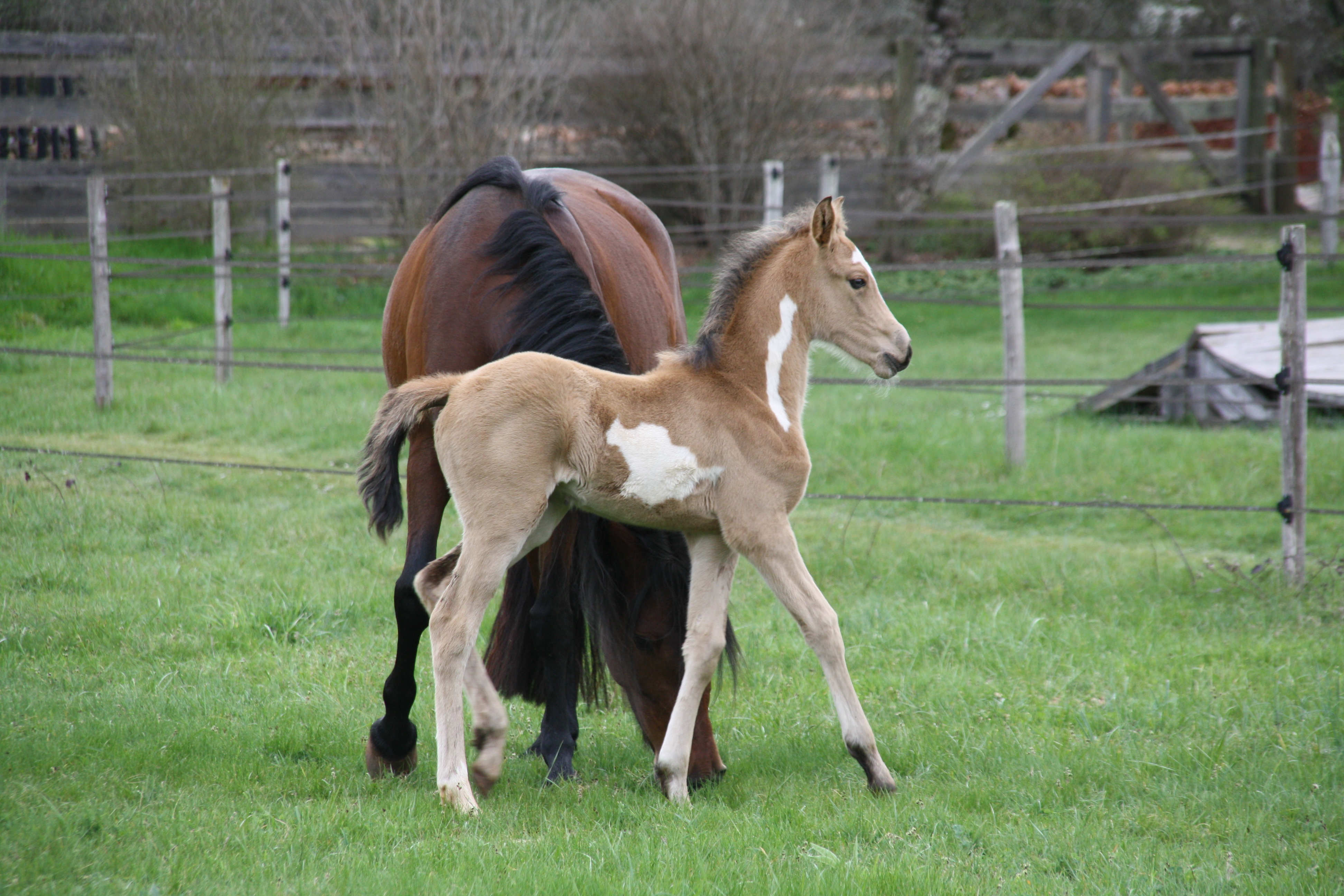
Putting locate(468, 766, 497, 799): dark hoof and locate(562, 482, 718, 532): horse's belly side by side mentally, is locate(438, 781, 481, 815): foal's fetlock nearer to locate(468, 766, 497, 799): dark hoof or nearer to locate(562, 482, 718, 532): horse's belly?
locate(468, 766, 497, 799): dark hoof

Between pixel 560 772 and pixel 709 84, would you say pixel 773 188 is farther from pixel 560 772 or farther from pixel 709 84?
pixel 560 772

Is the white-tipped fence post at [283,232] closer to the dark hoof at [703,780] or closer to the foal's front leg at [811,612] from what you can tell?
the dark hoof at [703,780]

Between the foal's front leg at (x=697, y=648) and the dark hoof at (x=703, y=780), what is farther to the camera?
the dark hoof at (x=703, y=780)

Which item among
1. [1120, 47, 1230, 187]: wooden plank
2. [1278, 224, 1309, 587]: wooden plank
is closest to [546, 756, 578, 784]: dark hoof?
[1278, 224, 1309, 587]: wooden plank

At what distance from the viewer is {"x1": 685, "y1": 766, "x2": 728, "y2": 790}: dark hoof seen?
354 cm

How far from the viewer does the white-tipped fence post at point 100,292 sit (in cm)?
915

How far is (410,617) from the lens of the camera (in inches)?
139

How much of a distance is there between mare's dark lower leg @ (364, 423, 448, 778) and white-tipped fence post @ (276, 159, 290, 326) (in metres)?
9.16

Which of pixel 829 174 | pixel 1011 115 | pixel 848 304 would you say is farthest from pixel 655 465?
pixel 1011 115

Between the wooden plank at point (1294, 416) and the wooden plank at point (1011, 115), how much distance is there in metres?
11.2

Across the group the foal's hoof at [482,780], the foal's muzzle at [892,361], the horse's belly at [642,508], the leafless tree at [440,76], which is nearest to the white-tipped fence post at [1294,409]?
the foal's muzzle at [892,361]

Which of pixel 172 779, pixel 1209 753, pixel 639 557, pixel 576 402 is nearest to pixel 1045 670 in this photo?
pixel 1209 753

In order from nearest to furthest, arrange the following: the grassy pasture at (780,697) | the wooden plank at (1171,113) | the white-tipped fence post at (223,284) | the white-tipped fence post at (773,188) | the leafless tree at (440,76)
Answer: the grassy pasture at (780,697) < the white-tipped fence post at (223,284) < the white-tipped fence post at (773,188) < the leafless tree at (440,76) < the wooden plank at (1171,113)

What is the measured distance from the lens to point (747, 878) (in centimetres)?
282
